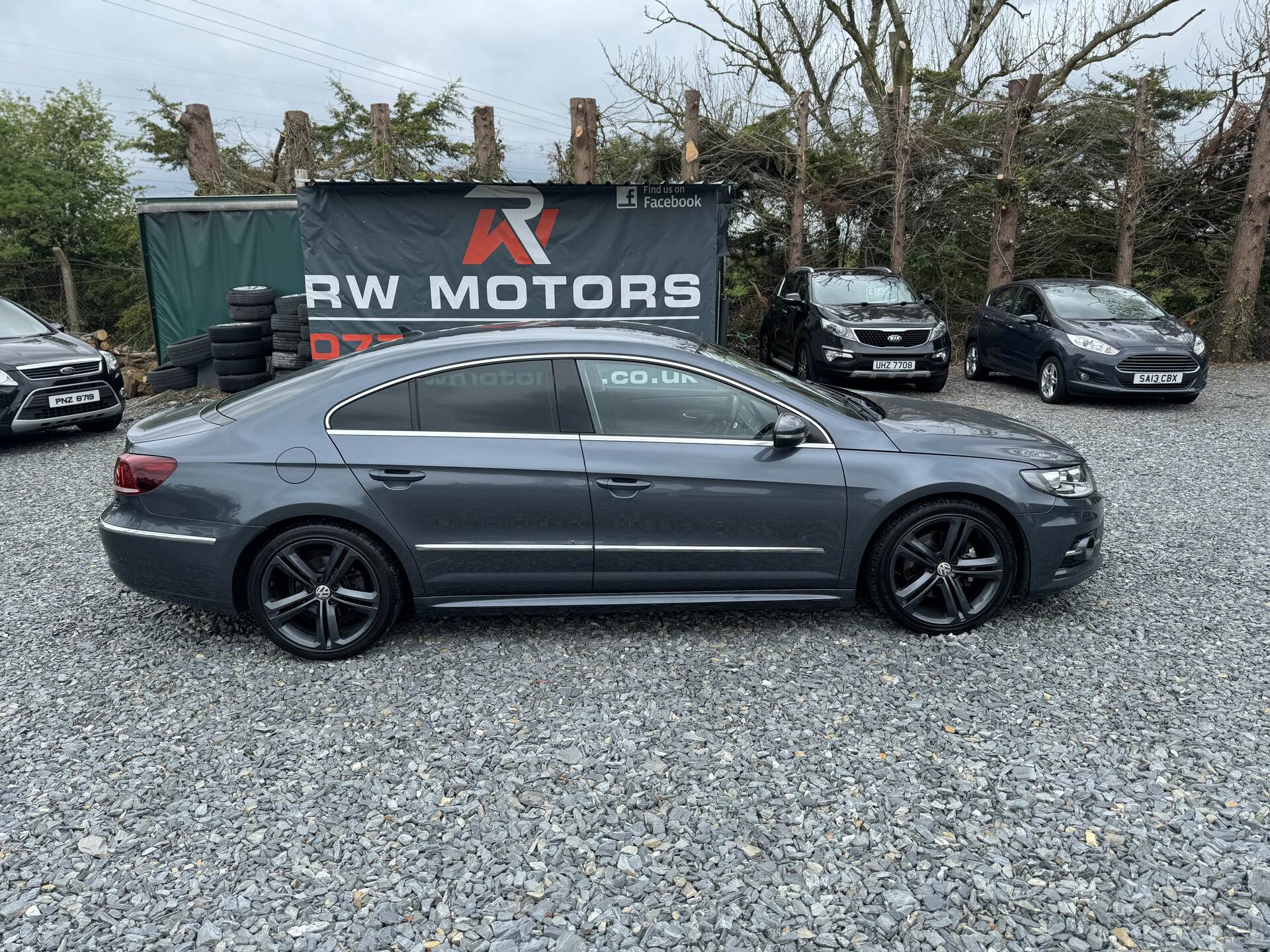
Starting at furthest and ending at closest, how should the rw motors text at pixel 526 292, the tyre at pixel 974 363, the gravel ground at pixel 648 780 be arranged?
1. the tyre at pixel 974 363
2. the rw motors text at pixel 526 292
3. the gravel ground at pixel 648 780

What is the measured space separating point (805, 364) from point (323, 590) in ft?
29.9

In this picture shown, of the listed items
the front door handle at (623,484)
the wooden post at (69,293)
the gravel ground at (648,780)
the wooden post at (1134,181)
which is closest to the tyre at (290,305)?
the gravel ground at (648,780)

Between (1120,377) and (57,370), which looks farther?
(1120,377)

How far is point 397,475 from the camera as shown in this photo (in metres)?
3.83

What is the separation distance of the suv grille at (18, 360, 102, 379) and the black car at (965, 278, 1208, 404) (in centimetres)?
1111

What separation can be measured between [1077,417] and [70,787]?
10111mm

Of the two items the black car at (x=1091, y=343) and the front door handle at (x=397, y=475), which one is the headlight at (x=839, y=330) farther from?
the front door handle at (x=397, y=475)

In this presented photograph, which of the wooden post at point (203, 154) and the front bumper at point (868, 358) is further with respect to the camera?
the wooden post at point (203, 154)

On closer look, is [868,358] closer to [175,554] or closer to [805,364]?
[805,364]

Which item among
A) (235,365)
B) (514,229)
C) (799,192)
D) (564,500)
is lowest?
(235,365)

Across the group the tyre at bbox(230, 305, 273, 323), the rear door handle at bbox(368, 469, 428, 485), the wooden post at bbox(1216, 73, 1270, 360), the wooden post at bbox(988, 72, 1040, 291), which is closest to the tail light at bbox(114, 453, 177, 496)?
the rear door handle at bbox(368, 469, 428, 485)

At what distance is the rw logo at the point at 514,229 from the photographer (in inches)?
385

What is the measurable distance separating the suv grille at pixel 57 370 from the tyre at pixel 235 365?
6.09 feet

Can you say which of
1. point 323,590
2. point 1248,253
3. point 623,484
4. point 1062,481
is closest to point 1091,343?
point 1248,253
